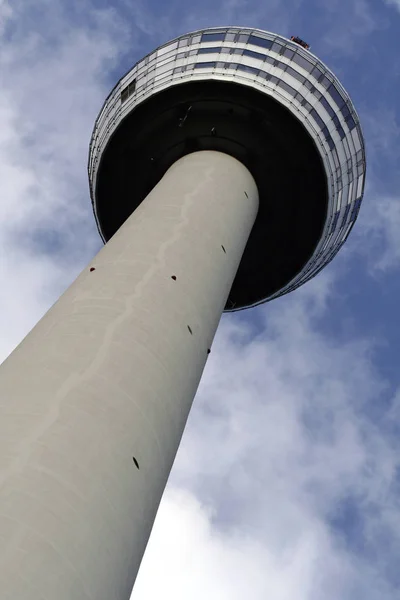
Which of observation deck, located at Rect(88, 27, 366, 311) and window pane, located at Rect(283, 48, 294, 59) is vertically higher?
window pane, located at Rect(283, 48, 294, 59)

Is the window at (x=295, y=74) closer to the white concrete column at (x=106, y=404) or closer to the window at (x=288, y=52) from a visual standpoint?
the window at (x=288, y=52)

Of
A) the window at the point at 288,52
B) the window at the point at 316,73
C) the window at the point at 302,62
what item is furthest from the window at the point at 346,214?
the window at the point at 288,52

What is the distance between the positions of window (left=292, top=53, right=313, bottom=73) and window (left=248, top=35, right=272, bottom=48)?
102 centimetres

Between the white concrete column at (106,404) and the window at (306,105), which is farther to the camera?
the window at (306,105)

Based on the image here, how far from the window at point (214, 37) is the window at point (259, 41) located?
104 centimetres

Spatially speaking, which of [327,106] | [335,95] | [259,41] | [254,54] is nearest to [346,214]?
[327,106]

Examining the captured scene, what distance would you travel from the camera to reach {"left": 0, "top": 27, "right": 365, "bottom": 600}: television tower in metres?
9.47

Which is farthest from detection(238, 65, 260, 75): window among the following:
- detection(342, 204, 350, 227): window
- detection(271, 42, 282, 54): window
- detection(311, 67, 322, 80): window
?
detection(342, 204, 350, 227): window

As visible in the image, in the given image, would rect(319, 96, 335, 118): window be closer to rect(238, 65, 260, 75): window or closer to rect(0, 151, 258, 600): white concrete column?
rect(238, 65, 260, 75): window

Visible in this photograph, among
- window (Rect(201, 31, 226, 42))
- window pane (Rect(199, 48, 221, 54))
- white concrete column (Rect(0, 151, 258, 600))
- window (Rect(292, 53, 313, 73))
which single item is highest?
window (Rect(201, 31, 226, 42))

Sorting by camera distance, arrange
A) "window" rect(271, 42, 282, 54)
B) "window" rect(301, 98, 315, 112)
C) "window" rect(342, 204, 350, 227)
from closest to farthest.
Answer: "window" rect(301, 98, 315, 112) < "window" rect(271, 42, 282, 54) < "window" rect(342, 204, 350, 227)

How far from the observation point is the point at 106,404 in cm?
1136

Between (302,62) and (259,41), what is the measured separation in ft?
5.53

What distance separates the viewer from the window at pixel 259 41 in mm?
25764
